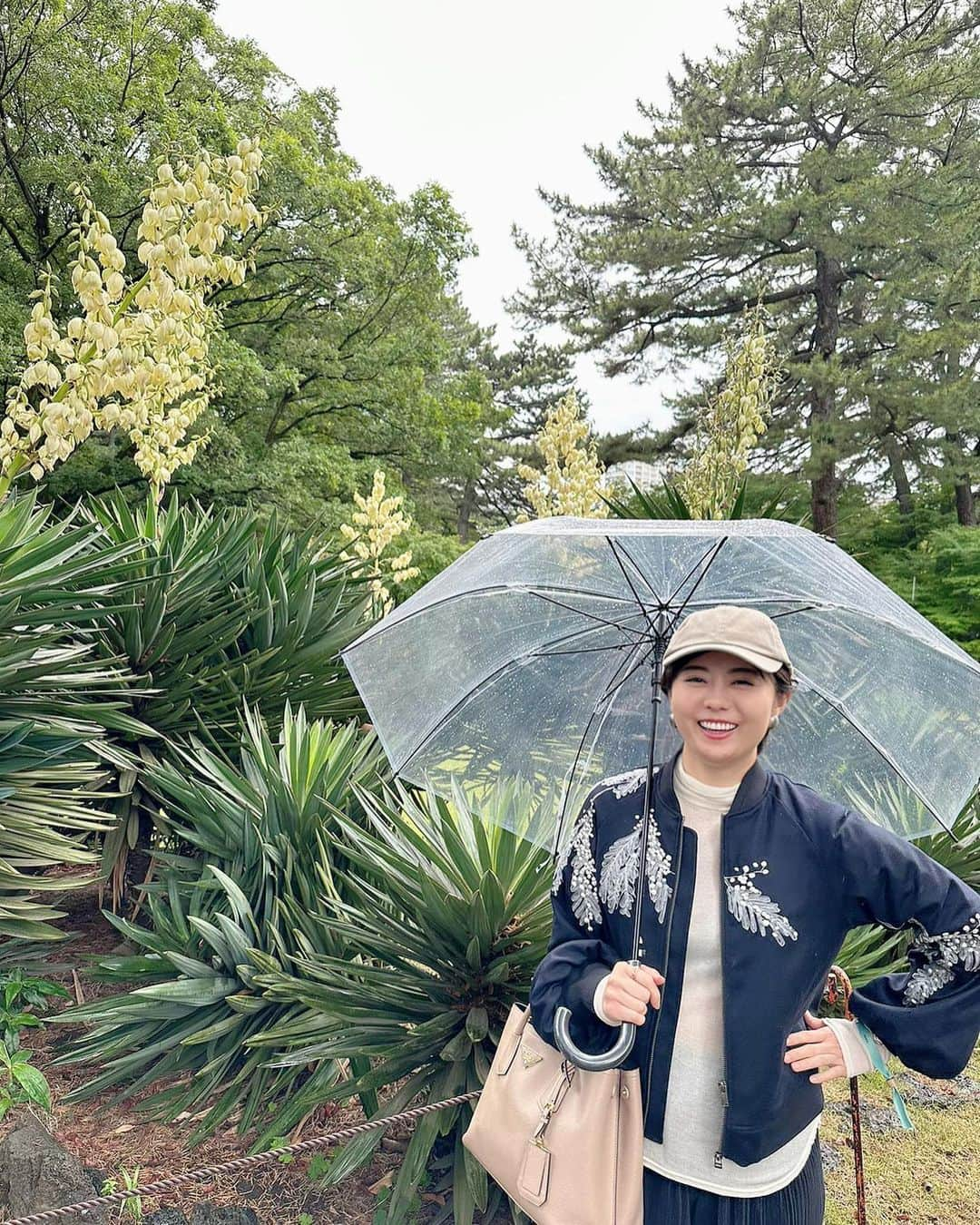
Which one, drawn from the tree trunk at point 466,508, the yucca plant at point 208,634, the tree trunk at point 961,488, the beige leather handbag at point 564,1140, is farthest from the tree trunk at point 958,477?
the beige leather handbag at point 564,1140

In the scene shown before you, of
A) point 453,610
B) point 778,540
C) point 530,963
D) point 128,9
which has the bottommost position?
point 530,963

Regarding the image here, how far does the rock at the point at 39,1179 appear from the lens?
2473mm

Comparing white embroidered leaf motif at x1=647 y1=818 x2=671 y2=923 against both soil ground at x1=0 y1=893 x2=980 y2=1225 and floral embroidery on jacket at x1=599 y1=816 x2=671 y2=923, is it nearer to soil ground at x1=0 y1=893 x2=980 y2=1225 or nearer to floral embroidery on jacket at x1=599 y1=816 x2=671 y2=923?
floral embroidery on jacket at x1=599 y1=816 x2=671 y2=923

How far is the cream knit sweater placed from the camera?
149cm

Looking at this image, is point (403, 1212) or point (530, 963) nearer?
point (403, 1212)

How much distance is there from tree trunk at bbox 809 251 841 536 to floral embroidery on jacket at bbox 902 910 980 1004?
56.0 feet

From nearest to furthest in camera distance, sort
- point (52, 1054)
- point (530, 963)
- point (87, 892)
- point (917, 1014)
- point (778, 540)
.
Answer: point (917, 1014), point (778, 540), point (530, 963), point (52, 1054), point (87, 892)

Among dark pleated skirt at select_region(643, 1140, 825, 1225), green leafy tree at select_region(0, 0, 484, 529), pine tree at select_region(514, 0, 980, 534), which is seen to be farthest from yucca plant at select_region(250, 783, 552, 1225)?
pine tree at select_region(514, 0, 980, 534)

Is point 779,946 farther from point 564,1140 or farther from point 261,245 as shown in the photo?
point 261,245

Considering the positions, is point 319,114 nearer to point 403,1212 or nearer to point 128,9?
point 128,9

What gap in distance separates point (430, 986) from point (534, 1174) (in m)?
1.15

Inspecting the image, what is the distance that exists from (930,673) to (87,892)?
167 inches

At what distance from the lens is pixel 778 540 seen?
170cm

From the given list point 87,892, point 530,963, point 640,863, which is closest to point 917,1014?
point 640,863
